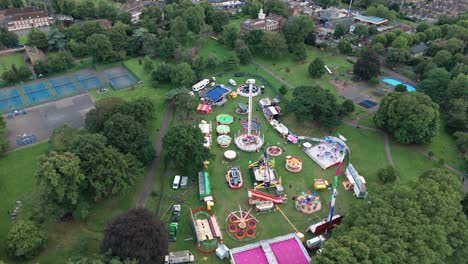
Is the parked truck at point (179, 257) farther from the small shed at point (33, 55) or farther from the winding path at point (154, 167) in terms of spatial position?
the small shed at point (33, 55)

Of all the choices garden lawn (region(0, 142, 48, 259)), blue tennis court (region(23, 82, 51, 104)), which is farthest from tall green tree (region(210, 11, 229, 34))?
garden lawn (region(0, 142, 48, 259))

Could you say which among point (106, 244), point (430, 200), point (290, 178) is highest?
point (430, 200)

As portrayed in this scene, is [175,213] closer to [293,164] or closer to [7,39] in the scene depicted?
[293,164]

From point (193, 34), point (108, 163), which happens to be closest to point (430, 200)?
point (108, 163)

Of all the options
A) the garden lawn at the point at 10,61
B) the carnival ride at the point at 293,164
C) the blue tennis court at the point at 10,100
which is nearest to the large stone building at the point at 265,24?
the carnival ride at the point at 293,164

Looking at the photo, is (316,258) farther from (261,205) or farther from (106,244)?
(106,244)

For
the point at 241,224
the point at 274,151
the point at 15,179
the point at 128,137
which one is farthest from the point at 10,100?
the point at 241,224
